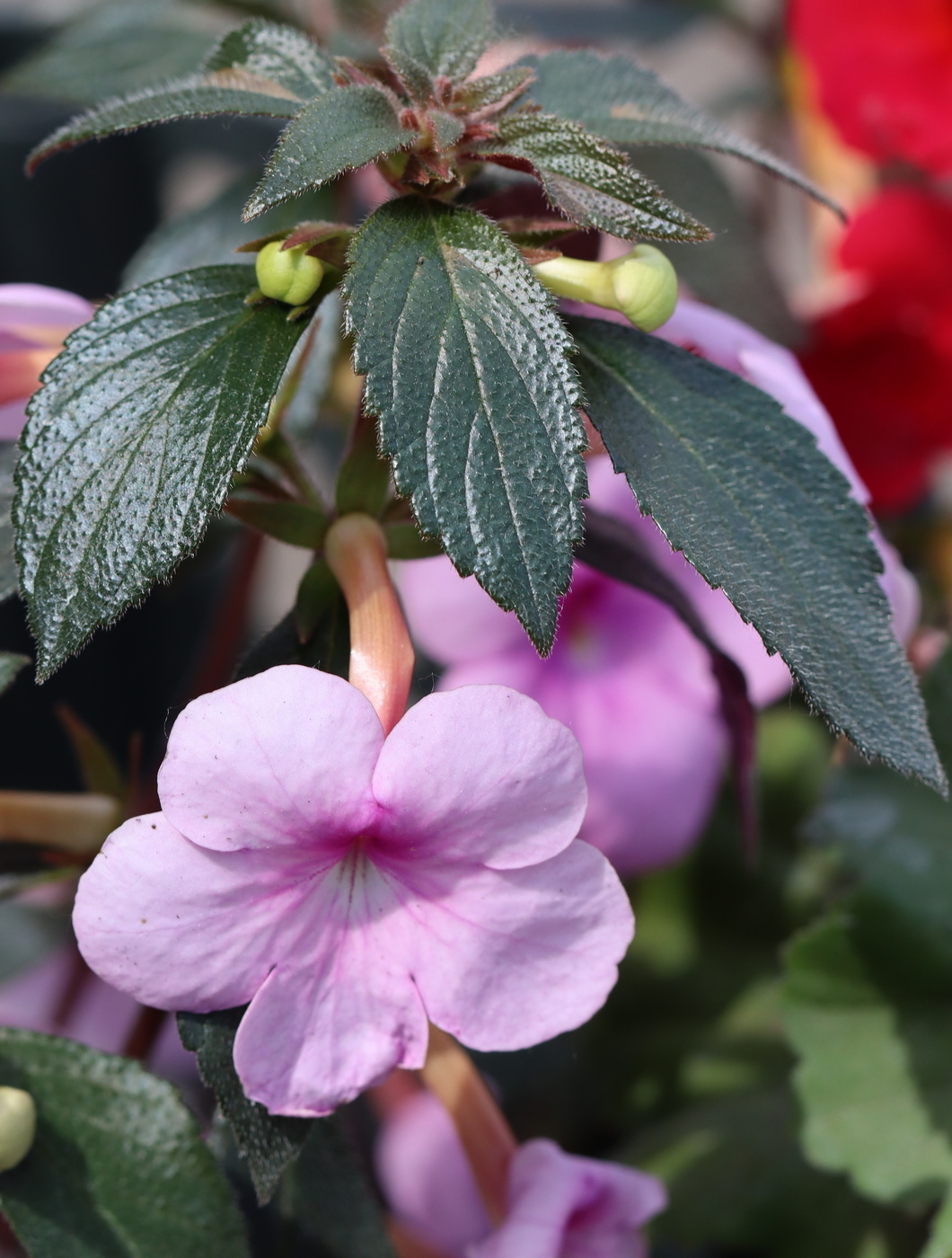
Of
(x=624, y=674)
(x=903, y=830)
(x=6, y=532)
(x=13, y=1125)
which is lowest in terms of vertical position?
(x=903, y=830)

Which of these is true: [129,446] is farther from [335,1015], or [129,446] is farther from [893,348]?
[893,348]

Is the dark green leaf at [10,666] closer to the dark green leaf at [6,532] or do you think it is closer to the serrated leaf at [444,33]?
the dark green leaf at [6,532]

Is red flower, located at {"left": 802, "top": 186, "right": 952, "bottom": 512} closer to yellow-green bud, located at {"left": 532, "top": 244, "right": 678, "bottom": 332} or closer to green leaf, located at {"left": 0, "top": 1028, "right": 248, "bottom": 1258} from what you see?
yellow-green bud, located at {"left": 532, "top": 244, "right": 678, "bottom": 332}

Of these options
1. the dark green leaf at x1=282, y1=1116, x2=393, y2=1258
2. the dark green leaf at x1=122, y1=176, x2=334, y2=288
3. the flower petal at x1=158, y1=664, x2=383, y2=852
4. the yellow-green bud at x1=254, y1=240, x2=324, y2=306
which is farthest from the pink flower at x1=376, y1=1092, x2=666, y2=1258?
the dark green leaf at x1=122, y1=176, x2=334, y2=288

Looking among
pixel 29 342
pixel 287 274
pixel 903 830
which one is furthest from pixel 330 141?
pixel 903 830

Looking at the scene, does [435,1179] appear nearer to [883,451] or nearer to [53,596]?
[53,596]

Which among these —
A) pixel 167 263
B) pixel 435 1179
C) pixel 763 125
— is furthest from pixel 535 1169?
pixel 763 125
